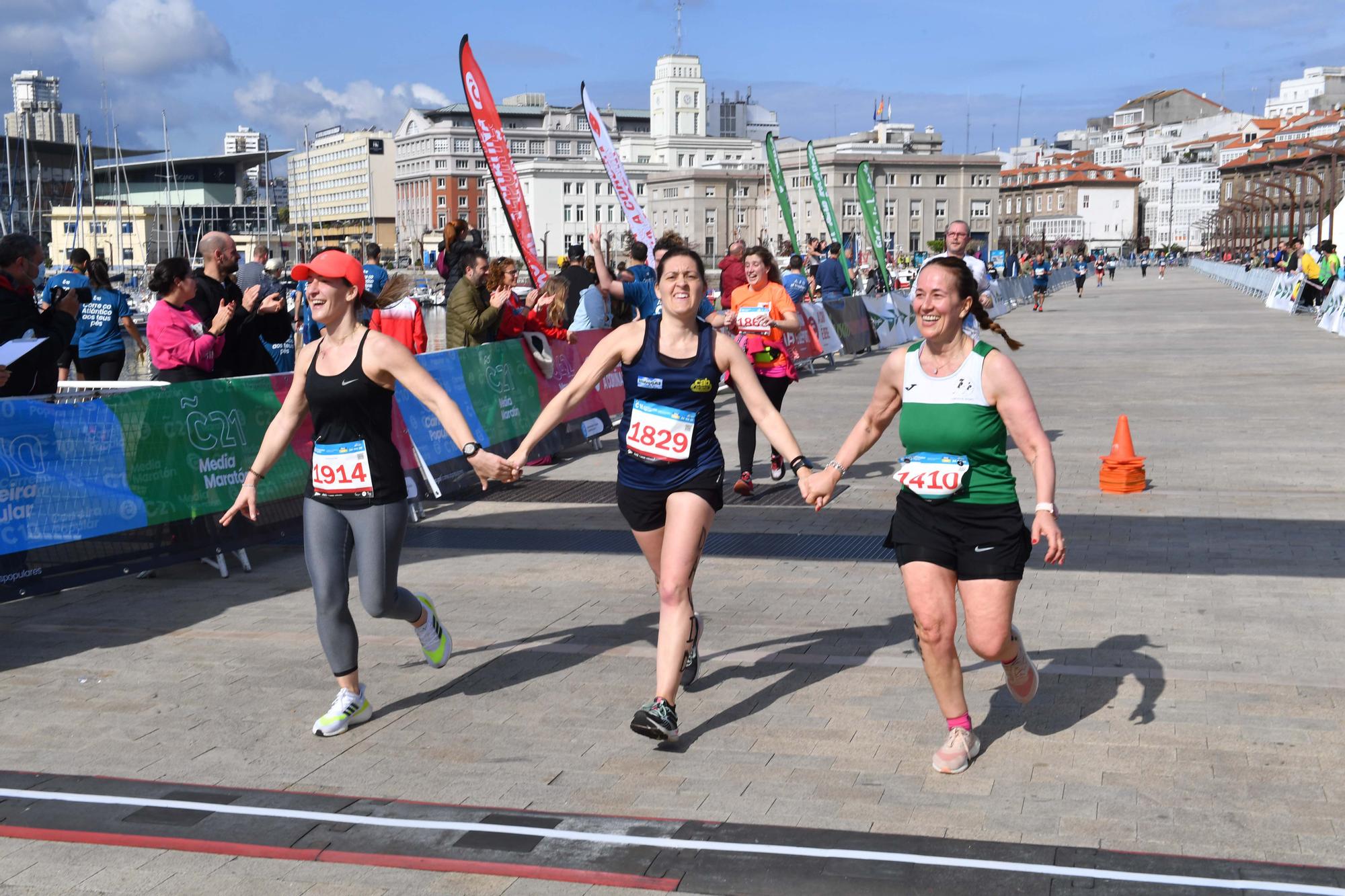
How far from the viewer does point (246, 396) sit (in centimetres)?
911

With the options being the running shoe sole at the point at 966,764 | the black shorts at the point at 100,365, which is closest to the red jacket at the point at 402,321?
the black shorts at the point at 100,365

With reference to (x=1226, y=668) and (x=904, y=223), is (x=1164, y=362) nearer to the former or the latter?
(x=1226, y=668)

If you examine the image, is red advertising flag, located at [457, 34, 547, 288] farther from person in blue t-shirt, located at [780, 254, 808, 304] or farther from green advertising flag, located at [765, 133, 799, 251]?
green advertising flag, located at [765, 133, 799, 251]

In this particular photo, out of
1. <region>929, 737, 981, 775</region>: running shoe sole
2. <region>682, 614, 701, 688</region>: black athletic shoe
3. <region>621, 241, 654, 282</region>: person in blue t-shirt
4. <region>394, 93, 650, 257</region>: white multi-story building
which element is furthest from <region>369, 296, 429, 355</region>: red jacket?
<region>394, 93, 650, 257</region>: white multi-story building

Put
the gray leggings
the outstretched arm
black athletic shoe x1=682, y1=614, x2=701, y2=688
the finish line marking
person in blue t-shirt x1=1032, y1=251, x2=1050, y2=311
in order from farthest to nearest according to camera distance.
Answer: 1. person in blue t-shirt x1=1032, y1=251, x2=1050, y2=311
2. black athletic shoe x1=682, y1=614, x2=701, y2=688
3. the gray leggings
4. the outstretched arm
5. the finish line marking

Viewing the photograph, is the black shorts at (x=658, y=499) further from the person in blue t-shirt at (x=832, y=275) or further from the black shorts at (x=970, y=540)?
the person in blue t-shirt at (x=832, y=275)

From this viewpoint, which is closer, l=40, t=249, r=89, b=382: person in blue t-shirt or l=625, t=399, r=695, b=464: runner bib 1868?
l=625, t=399, r=695, b=464: runner bib 1868

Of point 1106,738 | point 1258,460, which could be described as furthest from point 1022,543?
point 1258,460

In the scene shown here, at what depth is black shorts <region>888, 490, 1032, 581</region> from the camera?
4.94 meters

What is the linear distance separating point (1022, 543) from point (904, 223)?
16573cm

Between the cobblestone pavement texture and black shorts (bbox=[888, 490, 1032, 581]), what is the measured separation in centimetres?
73

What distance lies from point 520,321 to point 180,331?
169 inches

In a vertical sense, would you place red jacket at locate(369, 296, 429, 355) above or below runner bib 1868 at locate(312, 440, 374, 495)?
above

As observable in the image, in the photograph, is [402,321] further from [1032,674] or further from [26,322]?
[1032,674]
